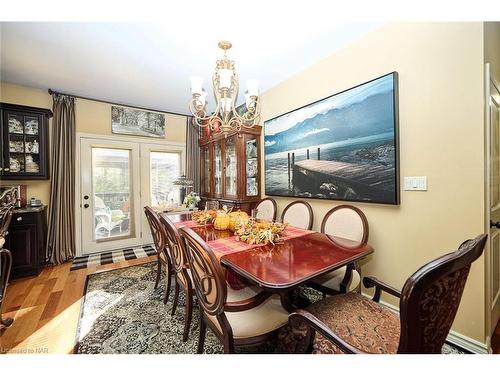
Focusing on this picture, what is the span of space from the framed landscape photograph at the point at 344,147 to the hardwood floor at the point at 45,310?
8.30 ft

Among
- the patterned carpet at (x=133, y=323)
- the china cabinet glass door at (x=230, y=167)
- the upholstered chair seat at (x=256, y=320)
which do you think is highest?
the china cabinet glass door at (x=230, y=167)

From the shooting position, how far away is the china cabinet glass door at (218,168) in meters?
3.62

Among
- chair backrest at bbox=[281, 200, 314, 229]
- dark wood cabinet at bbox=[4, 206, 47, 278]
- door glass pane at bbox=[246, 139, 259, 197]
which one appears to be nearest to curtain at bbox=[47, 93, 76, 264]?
dark wood cabinet at bbox=[4, 206, 47, 278]

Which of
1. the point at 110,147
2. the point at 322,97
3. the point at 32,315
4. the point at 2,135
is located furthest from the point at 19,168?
the point at 322,97

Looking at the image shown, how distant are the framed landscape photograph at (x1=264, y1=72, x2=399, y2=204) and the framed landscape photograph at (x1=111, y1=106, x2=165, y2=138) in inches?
94.2

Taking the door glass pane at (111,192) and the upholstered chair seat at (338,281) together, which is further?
the door glass pane at (111,192)

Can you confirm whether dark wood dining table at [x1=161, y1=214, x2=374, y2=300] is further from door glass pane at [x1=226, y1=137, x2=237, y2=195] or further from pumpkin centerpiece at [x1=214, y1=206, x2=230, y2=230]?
door glass pane at [x1=226, y1=137, x2=237, y2=195]

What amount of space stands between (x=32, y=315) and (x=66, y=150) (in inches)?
90.1

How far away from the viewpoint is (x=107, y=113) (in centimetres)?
352

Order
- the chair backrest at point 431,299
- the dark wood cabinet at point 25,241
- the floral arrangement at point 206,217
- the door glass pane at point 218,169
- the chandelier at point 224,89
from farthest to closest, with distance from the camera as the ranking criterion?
the door glass pane at point 218,169
the dark wood cabinet at point 25,241
the floral arrangement at point 206,217
the chandelier at point 224,89
the chair backrest at point 431,299

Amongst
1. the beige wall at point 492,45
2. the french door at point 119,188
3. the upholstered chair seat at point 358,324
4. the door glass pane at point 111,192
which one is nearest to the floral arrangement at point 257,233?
the upholstered chair seat at point 358,324

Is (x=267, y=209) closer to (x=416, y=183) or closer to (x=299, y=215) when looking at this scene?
(x=299, y=215)

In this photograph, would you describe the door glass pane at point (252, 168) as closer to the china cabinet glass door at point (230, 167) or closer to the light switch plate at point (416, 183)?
the china cabinet glass door at point (230, 167)

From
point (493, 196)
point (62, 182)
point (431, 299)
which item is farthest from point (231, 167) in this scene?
point (431, 299)
